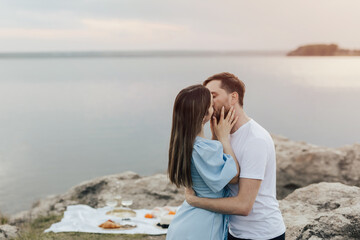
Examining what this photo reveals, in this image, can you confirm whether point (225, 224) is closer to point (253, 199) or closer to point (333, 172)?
point (253, 199)

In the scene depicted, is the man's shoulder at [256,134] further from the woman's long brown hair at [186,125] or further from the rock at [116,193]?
the rock at [116,193]

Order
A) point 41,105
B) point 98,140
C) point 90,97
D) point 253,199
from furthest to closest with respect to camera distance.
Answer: point 90,97
point 41,105
point 98,140
point 253,199

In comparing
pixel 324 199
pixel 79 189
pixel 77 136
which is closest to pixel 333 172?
pixel 324 199

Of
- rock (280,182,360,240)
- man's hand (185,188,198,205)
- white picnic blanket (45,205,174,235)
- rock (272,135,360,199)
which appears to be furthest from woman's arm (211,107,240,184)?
rock (272,135,360,199)

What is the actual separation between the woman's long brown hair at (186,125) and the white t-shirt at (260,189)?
38cm

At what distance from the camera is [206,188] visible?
344cm

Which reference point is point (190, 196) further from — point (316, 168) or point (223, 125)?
point (316, 168)

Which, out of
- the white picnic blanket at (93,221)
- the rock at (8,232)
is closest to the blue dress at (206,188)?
the white picnic blanket at (93,221)

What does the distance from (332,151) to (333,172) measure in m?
0.59

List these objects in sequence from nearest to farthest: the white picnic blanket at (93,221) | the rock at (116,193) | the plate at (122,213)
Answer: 1. the white picnic blanket at (93,221)
2. the plate at (122,213)
3. the rock at (116,193)

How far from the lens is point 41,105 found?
42.3 metres

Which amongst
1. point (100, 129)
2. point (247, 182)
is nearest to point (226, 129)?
point (247, 182)

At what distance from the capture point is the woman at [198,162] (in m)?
3.28

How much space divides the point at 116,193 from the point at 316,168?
4564mm
